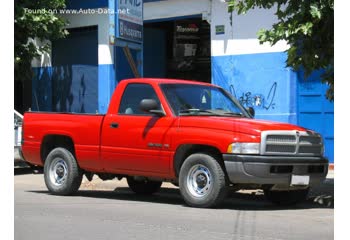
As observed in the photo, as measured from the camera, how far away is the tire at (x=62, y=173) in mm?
10945

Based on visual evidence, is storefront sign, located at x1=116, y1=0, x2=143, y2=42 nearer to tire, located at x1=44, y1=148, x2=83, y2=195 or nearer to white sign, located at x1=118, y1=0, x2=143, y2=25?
white sign, located at x1=118, y1=0, x2=143, y2=25

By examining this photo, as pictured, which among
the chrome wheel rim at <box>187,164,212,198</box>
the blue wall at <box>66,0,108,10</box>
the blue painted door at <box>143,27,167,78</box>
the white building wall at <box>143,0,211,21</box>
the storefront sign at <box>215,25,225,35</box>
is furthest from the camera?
the blue painted door at <box>143,27,167,78</box>

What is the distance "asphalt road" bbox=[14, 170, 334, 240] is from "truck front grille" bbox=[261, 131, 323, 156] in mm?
966

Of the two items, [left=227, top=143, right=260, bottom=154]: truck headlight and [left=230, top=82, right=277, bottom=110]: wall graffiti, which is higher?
Result: [left=230, top=82, right=277, bottom=110]: wall graffiti

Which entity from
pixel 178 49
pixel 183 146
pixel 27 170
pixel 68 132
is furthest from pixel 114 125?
pixel 178 49

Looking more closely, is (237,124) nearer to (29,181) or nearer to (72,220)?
(72,220)

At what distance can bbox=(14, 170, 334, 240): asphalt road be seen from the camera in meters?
7.35

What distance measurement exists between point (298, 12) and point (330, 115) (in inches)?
232

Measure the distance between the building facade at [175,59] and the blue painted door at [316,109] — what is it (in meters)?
0.02

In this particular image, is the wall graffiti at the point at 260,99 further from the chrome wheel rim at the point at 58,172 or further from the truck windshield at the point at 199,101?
the chrome wheel rim at the point at 58,172

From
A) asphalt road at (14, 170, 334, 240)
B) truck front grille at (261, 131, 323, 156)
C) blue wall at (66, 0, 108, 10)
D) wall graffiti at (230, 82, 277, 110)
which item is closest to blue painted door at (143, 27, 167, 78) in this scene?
blue wall at (66, 0, 108, 10)

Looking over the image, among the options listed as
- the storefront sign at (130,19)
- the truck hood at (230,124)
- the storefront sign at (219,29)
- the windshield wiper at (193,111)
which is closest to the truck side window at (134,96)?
the windshield wiper at (193,111)

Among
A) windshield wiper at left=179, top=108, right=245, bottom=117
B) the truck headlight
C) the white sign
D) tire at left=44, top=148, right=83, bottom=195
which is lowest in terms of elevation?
tire at left=44, top=148, right=83, bottom=195
